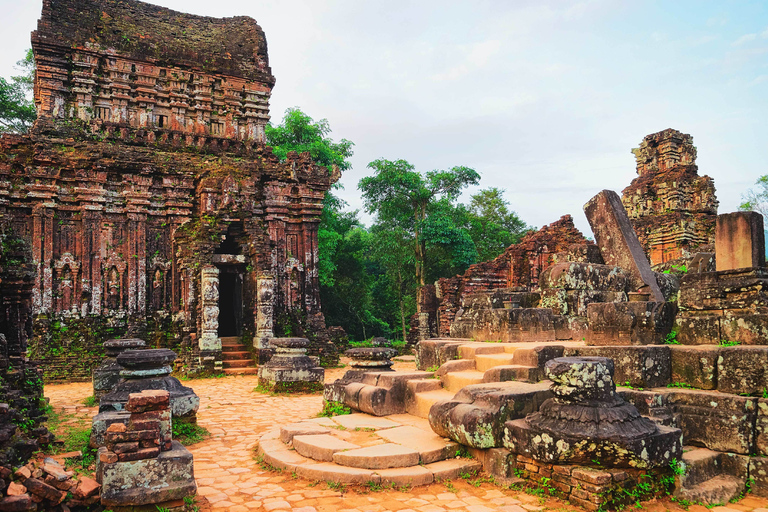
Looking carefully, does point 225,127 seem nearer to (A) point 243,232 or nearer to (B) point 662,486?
(A) point 243,232

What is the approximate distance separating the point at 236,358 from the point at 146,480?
11595mm

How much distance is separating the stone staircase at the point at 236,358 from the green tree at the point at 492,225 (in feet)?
64.0

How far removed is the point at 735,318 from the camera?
561 centimetres

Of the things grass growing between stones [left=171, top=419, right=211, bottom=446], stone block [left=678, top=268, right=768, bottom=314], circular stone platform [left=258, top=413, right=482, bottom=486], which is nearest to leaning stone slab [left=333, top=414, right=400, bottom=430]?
circular stone platform [left=258, top=413, right=482, bottom=486]

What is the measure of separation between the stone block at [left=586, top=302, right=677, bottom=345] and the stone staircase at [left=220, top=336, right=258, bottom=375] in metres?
10.6

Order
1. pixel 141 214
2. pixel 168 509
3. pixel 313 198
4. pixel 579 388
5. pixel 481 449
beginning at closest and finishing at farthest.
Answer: pixel 168 509
pixel 579 388
pixel 481 449
pixel 141 214
pixel 313 198

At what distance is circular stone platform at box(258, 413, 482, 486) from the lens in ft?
16.9

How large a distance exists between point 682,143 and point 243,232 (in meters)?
18.3

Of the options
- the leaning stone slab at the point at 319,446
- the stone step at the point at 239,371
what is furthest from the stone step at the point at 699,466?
the stone step at the point at 239,371

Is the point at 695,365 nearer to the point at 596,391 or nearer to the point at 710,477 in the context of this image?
the point at 710,477

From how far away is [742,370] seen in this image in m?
5.16

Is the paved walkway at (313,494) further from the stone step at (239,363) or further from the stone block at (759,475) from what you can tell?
the stone step at (239,363)

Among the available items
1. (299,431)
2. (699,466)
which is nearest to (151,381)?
(299,431)

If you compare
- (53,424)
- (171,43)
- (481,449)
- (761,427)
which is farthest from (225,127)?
(761,427)
